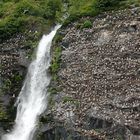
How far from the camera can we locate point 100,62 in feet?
140

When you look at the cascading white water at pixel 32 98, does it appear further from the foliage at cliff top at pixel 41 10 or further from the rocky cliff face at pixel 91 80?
the foliage at cliff top at pixel 41 10

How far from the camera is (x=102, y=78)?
134 feet

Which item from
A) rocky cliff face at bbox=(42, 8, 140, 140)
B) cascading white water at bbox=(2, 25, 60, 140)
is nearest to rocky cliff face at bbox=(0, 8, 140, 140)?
rocky cliff face at bbox=(42, 8, 140, 140)

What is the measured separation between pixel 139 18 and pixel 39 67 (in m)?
10.4

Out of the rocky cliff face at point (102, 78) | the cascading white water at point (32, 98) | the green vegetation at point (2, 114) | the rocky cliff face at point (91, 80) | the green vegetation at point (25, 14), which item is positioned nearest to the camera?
the rocky cliff face at point (102, 78)

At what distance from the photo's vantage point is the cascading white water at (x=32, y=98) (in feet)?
135

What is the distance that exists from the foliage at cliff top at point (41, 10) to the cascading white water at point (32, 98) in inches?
229

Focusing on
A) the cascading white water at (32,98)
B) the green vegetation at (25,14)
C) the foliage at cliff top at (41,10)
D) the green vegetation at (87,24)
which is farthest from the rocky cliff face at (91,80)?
the green vegetation at (25,14)

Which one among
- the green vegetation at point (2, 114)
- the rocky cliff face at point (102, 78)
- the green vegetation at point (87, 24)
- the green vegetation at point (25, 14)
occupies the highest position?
the green vegetation at point (25, 14)

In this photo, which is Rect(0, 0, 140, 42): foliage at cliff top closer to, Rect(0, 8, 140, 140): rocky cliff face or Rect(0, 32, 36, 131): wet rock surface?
Rect(0, 8, 140, 140): rocky cliff face

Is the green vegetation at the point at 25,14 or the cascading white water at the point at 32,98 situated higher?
the green vegetation at the point at 25,14

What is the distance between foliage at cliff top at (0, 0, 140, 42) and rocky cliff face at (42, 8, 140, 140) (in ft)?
9.12

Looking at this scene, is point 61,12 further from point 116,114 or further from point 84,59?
point 116,114

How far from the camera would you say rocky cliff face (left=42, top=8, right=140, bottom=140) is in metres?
36.6
